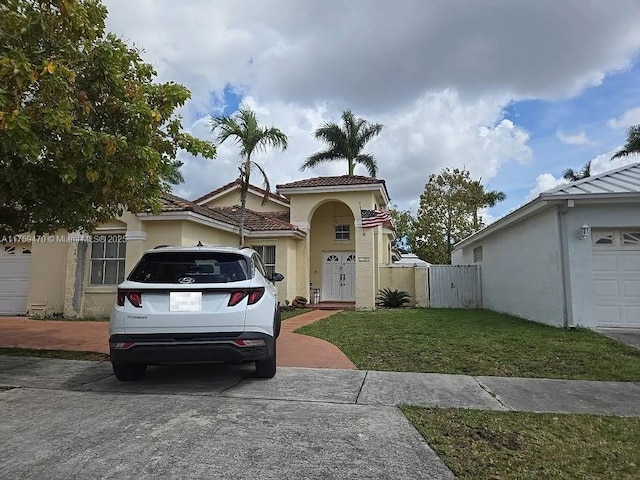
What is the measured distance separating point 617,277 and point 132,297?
10499 millimetres

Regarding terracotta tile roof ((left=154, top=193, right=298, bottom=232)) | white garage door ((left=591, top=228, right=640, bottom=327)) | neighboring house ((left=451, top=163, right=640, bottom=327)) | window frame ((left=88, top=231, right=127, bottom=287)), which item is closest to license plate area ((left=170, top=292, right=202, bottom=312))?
terracotta tile roof ((left=154, top=193, right=298, bottom=232))

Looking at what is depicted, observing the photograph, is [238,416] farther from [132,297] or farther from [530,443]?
[530,443]

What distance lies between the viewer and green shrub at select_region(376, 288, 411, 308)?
18.3m

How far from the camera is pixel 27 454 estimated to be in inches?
142

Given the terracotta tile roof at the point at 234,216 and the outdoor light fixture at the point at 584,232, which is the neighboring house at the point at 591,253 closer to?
the outdoor light fixture at the point at 584,232

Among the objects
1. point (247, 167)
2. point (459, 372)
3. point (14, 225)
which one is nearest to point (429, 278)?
point (247, 167)

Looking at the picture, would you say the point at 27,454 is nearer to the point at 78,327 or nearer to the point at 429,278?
the point at 78,327

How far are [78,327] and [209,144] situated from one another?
706 cm

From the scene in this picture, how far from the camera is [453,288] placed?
18547 millimetres

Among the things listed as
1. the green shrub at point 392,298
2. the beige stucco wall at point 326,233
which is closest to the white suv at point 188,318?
the green shrub at point 392,298

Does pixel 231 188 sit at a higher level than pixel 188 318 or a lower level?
higher

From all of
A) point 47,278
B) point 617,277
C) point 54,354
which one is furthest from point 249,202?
point 617,277

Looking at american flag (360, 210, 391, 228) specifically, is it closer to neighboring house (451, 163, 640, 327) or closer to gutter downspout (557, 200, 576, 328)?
neighboring house (451, 163, 640, 327)

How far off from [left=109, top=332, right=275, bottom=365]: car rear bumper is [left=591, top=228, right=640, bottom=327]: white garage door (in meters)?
9.02
